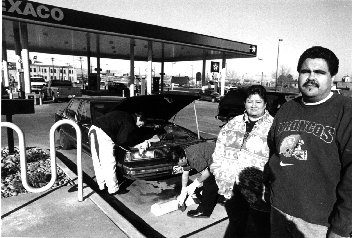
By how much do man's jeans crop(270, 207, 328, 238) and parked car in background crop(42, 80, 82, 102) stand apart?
64.7ft

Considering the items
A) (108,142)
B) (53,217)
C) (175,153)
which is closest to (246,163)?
(175,153)

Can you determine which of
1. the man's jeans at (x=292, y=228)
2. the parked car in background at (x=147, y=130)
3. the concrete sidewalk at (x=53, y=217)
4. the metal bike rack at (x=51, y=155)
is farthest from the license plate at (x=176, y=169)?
the man's jeans at (x=292, y=228)

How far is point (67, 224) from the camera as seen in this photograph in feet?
10.4

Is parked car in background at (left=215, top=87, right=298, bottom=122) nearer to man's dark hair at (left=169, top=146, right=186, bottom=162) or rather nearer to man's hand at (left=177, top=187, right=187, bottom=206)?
man's dark hair at (left=169, top=146, right=186, bottom=162)

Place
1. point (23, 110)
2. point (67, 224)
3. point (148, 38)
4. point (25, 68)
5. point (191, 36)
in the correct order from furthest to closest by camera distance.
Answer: point (191, 36), point (148, 38), point (25, 68), point (23, 110), point (67, 224)

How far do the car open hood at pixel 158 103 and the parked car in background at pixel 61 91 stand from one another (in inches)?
621

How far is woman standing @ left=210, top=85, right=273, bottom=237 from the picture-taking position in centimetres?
255

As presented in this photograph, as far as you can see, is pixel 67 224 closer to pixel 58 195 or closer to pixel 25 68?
pixel 58 195

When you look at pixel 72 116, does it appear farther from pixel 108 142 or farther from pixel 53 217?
pixel 53 217

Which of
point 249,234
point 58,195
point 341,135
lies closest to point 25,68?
point 58,195

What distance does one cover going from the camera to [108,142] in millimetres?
4207

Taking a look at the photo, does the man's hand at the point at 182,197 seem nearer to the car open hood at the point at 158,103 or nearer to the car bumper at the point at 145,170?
the car bumper at the point at 145,170

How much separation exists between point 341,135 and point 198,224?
239 centimetres

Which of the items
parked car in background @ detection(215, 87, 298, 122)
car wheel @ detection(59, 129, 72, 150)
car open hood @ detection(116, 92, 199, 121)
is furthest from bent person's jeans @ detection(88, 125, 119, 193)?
parked car in background @ detection(215, 87, 298, 122)
